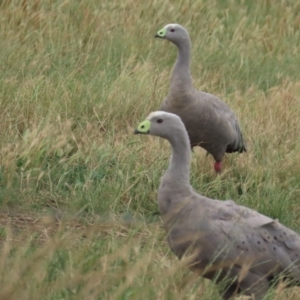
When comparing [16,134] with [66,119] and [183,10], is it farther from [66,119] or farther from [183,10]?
[183,10]

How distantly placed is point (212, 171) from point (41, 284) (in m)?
3.56

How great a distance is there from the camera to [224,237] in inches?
215

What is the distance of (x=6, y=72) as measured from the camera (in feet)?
28.3

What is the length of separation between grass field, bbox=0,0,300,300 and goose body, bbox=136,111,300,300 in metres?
0.15

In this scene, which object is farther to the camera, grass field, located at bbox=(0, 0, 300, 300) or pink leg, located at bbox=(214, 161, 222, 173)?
pink leg, located at bbox=(214, 161, 222, 173)

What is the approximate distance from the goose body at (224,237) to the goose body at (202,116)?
2.24 m

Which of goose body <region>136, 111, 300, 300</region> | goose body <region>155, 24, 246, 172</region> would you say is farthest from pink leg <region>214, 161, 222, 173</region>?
goose body <region>136, 111, 300, 300</region>

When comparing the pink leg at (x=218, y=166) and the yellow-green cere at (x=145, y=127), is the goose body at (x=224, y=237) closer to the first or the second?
the yellow-green cere at (x=145, y=127)

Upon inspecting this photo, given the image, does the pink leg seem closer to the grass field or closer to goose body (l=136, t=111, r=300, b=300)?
the grass field

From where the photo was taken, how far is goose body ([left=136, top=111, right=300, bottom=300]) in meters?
5.43

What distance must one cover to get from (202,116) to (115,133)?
2.22 feet

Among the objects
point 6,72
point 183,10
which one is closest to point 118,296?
point 6,72

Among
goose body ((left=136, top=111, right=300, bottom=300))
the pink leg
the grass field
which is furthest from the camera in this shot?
the pink leg

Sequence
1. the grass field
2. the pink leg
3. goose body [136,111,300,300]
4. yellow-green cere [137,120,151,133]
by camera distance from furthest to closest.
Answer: the pink leg < yellow-green cere [137,120,151,133] < goose body [136,111,300,300] < the grass field
